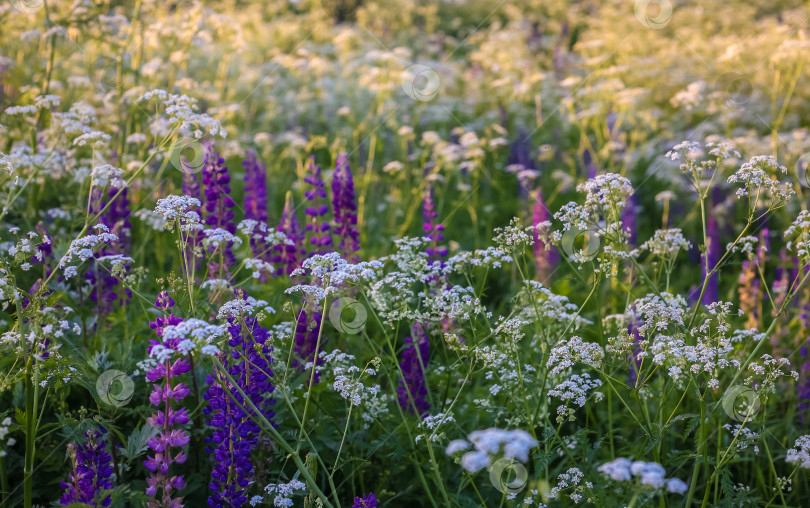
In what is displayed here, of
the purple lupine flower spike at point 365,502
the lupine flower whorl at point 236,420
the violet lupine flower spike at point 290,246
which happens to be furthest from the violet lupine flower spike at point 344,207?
the purple lupine flower spike at point 365,502

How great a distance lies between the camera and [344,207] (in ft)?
12.3

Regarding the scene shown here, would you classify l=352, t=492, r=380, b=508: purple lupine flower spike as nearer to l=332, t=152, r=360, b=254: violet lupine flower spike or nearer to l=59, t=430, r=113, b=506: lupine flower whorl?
l=59, t=430, r=113, b=506: lupine flower whorl

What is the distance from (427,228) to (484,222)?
1.96 m

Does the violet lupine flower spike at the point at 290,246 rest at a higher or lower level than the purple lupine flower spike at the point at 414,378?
higher

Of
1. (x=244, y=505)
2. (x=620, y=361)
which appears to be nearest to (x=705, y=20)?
(x=620, y=361)

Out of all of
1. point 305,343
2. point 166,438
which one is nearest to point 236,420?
point 166,438

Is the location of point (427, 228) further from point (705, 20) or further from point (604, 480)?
point (705, 20)

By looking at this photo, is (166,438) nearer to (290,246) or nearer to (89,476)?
(89,476)

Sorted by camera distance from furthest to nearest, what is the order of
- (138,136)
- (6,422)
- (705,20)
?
(705,20)
(138,136)
(6,422)

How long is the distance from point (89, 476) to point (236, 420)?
0.50 metres

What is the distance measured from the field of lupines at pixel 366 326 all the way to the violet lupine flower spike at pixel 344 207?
0.02 metres

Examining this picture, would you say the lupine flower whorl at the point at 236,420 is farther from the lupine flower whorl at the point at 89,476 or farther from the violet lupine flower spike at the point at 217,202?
the violet lupine flower spike at the point at 217,202

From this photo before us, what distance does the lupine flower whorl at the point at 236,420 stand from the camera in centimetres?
243

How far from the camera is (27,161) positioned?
3752mm
